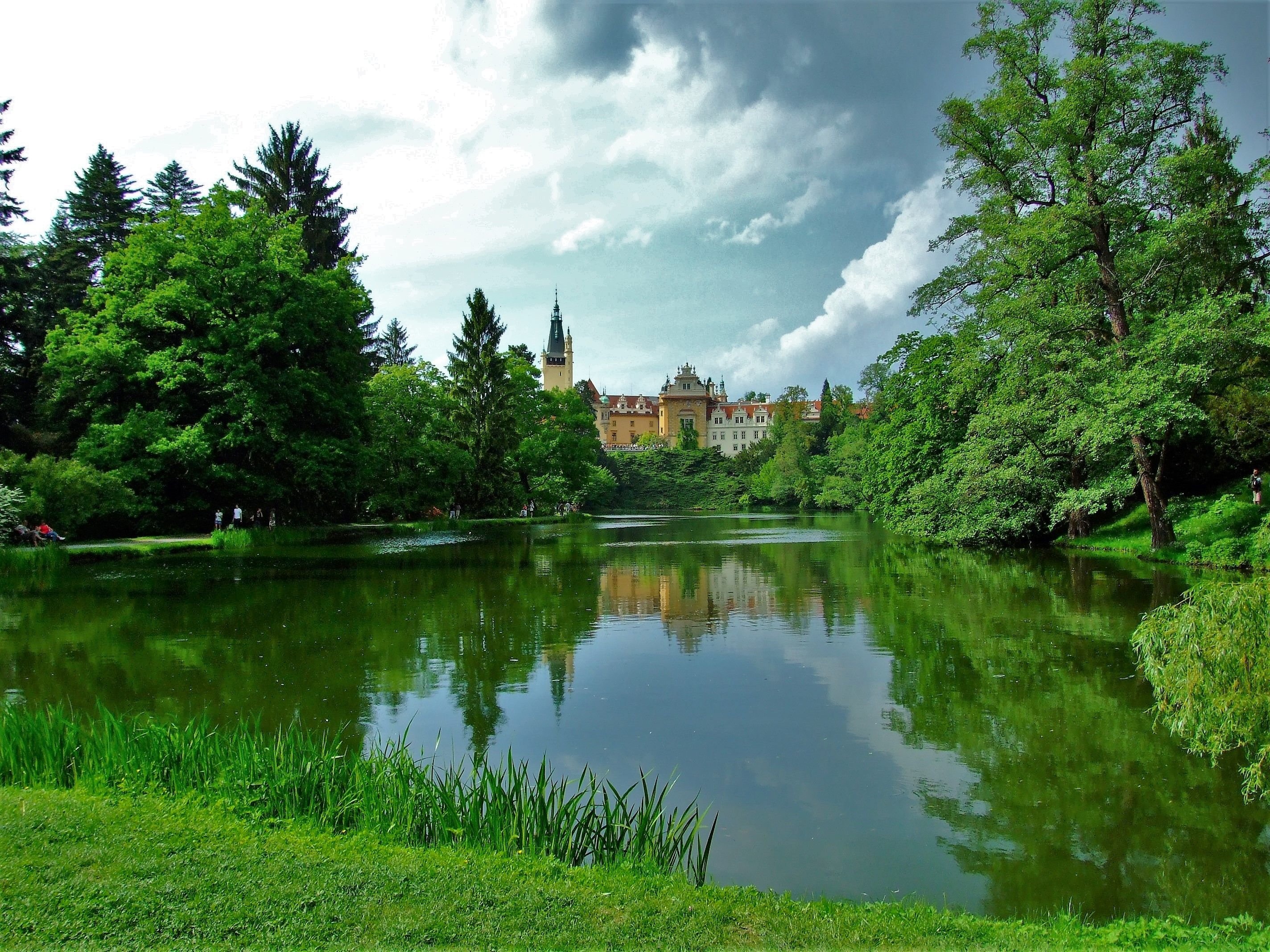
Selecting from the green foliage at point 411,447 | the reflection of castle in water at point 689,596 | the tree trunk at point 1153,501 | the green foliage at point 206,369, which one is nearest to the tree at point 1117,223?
the tree trunk at point 1153,501

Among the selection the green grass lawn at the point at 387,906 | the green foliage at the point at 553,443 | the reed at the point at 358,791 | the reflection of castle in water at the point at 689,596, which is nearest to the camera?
the green grass lawn at the point at 387,906

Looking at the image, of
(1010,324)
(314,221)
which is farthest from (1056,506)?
(314,221)

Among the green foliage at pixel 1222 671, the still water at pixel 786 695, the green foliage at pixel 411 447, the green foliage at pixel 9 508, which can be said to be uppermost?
the green foliage at pixel 411 447

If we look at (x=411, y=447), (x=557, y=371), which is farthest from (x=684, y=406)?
(x=411, y=447)

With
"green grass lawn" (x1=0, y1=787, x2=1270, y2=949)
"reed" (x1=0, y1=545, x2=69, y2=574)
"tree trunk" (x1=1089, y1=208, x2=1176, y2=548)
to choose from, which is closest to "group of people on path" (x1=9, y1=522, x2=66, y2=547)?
"reed" (x1=0, y1=545, x2=69, y2=574)

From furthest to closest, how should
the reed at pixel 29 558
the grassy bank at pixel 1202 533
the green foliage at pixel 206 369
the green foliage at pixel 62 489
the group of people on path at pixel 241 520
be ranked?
the group of people on path at pixel 241 520, the green foliage at pixel 206 369, the green foliage at pixel 62 489, the grassy bank at pixel 1202 533, the reed at pixel 29 558

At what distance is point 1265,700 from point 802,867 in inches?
124

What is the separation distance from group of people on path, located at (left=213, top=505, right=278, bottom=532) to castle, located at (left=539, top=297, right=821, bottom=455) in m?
79.5

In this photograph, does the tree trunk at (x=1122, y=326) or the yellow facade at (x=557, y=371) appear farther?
the yellow facade at (x=557, y=371)

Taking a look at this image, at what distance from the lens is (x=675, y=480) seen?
313 ft

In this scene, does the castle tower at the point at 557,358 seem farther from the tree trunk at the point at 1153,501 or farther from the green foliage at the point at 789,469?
the tree trunk at the point at 1153,501

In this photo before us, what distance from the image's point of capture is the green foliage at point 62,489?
751 inches

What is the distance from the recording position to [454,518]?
43188 millimetres

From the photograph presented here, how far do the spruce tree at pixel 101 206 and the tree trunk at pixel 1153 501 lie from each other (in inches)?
1557
